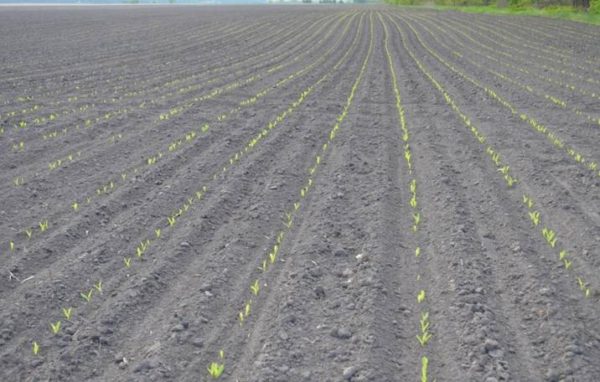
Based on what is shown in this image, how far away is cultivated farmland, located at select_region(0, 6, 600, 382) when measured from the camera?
4.11 metres

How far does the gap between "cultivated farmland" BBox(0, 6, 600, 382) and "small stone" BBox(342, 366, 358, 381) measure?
12mm

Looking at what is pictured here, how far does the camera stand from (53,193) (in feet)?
23.5

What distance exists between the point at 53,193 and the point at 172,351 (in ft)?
12.8

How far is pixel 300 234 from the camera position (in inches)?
237

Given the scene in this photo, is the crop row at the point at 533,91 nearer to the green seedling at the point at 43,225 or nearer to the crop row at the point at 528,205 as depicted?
the crop row at the point at 528,205

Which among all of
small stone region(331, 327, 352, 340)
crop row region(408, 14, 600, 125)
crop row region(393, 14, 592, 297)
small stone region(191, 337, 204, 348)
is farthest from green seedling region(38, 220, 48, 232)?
crop row region(408, 14, 600, 125)

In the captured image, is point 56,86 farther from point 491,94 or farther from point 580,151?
point 580,151

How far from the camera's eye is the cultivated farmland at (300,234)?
162 inches

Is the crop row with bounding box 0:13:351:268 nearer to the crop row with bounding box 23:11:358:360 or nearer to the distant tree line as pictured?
the crop row with bounding box 23:11:358:360

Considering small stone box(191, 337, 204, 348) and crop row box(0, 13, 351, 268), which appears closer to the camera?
small stone box(191, 337, 204, 348)

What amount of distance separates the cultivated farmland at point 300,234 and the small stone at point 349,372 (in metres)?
0.01

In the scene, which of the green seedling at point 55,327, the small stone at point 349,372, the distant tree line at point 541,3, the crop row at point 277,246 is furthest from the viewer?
the distant tree line at point 541,3

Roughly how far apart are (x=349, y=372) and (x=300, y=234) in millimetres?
2312

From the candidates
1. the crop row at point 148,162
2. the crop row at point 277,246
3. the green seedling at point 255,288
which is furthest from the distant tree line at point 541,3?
the green seedling at point 255,288
